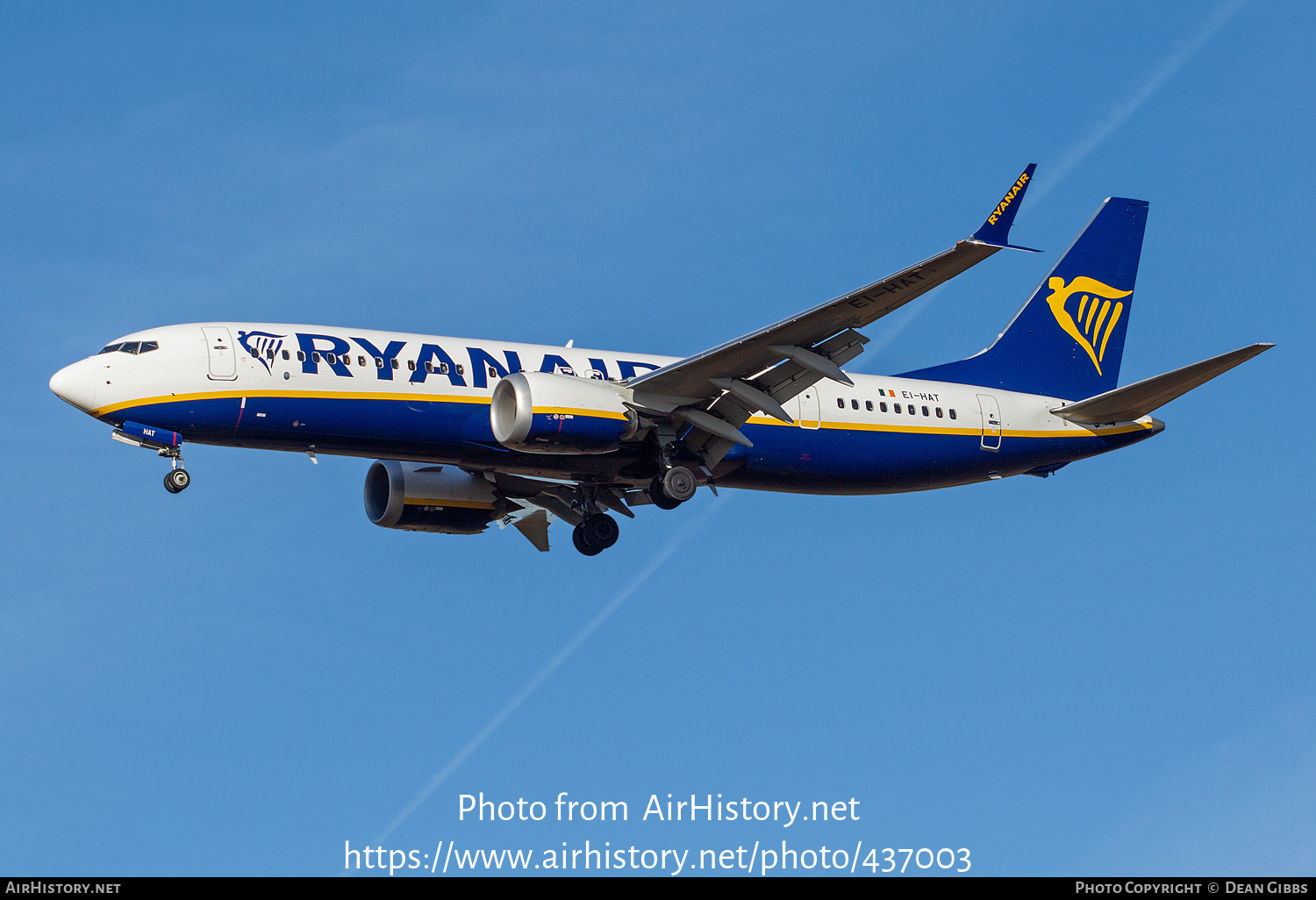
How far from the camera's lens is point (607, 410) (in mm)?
32969

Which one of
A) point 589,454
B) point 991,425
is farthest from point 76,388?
point 991,425

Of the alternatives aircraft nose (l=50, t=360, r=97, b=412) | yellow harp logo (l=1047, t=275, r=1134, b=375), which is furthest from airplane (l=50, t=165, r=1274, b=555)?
yellow harp logo (l=1047, t=275, r=1134, b=375)

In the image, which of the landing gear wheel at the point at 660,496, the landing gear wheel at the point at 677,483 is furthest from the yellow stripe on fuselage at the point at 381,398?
the landing gear wheel at the point at 660,496

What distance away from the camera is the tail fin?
40625mm

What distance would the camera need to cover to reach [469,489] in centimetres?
3816

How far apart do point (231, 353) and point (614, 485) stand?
9578mm

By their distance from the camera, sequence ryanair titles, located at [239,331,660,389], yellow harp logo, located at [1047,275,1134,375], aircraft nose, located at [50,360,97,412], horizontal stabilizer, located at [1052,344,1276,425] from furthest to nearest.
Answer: yellow harp logo, located at [1047,275,1134,375] < horizontal stabilizer, located at [1052,344,1276,425] < ryanair titles, located at [239,331,660,389] < aircraft nose, located at [50,360,97,412]

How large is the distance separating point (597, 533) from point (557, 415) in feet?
19.0

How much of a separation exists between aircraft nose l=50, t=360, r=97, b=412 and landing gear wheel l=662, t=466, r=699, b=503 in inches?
471

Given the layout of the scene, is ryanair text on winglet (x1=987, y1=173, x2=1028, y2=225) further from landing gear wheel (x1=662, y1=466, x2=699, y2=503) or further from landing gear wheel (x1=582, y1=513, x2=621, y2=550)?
landing gear wheel (x1=582, y1=513, x2=621, y2=550)

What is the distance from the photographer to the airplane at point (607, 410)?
31.7m

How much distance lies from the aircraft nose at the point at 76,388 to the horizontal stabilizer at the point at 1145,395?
22709 millimetres

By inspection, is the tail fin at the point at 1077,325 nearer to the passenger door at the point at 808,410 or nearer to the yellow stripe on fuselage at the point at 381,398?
the passenger door at the point at 808,410
